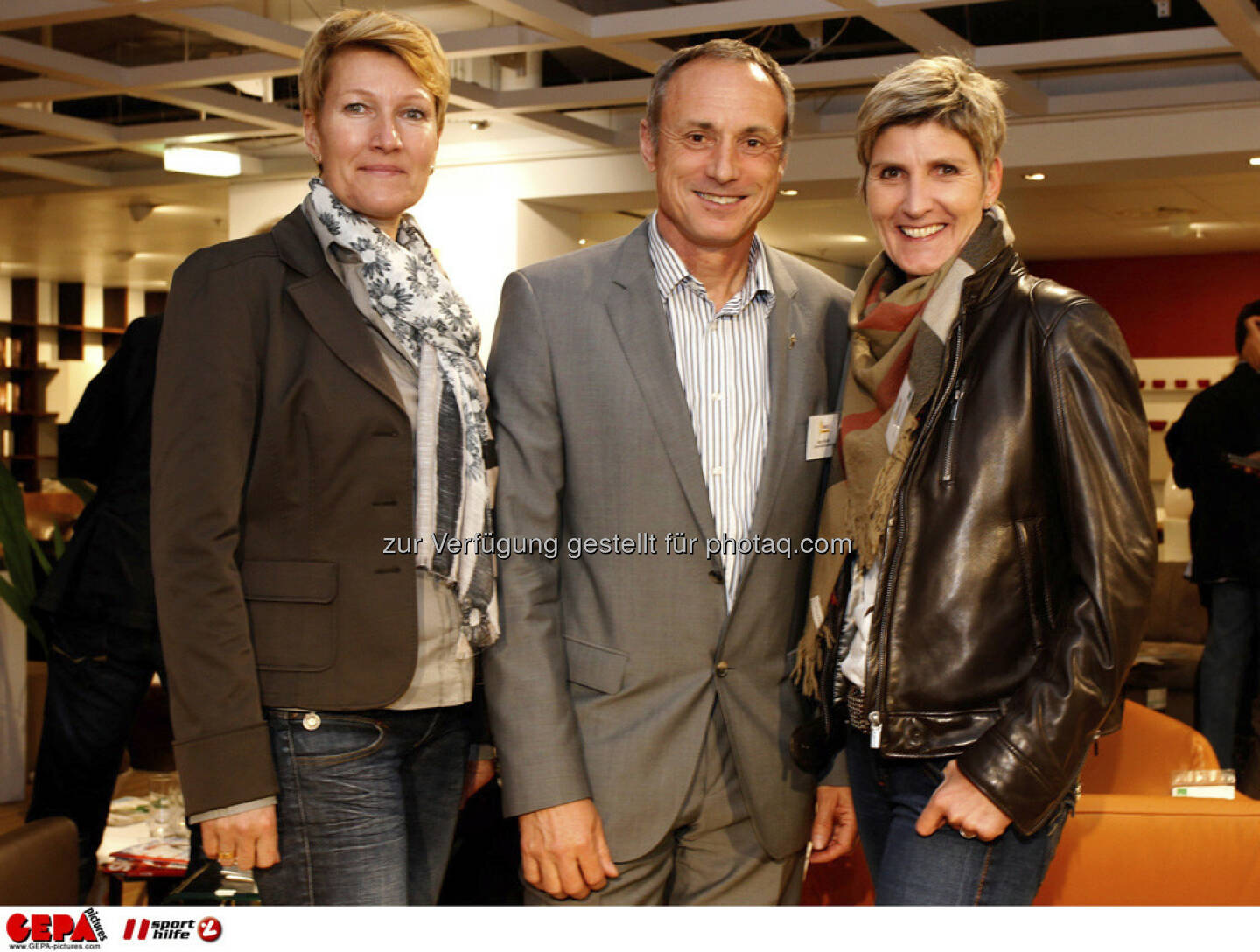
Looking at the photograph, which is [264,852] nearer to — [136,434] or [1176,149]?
[136,434]

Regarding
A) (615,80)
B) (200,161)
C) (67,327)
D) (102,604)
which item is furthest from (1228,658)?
(67,327)

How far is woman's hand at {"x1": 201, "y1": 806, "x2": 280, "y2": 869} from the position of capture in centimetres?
169

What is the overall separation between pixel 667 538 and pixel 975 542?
1.47 ft

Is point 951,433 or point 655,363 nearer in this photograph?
point 951,433

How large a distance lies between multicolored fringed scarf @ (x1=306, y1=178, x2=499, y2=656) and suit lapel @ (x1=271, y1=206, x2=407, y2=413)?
0.12ft

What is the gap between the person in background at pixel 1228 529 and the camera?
5336 mm

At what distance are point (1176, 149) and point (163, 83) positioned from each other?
5.07 metres

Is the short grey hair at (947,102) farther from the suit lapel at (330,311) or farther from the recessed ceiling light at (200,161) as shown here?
the recessed ceiling light at (200,161)

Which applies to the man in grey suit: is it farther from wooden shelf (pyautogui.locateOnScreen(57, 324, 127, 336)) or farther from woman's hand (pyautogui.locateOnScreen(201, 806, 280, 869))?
wooden shelf (pyautogui.locateOnScreen(57, 324, 127, 336))

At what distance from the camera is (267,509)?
1.74 metres

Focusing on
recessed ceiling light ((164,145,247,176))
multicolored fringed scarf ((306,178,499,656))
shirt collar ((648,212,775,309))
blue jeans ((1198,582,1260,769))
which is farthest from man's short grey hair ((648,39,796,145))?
recessed ceiling light ((164,145,247,176))

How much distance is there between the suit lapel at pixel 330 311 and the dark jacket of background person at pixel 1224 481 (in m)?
4.56

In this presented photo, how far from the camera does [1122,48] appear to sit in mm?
5242
